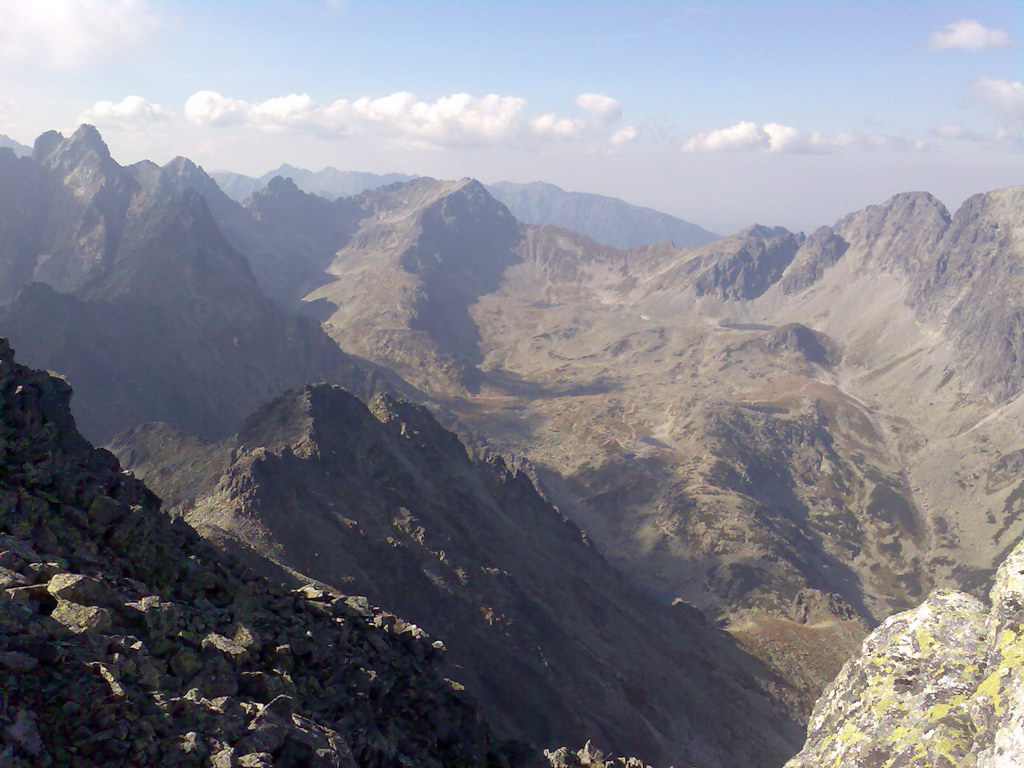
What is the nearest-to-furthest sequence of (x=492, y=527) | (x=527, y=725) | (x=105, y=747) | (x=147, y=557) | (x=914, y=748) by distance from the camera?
1. (x=105, y=747)
2. (x=914, y=748)
3. (x=147, y=557)
4. (x=527, y=725)
5. (x=492, y=527)

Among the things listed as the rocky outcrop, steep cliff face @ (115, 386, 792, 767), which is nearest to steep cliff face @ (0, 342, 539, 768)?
the rocky outcrop

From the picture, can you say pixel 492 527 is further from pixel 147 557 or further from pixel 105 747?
pixel 105 747

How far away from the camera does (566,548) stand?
132750 mm

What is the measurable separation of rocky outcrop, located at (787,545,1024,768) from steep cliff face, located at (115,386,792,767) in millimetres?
54048

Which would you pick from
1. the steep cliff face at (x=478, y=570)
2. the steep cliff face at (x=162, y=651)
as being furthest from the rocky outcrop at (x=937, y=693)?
the steep cliff face at (x=478, y=570)

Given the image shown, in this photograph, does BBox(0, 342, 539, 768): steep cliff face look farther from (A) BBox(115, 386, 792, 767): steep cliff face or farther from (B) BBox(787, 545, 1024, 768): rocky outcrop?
(A) BBox(115, 386, 792, 767): steep cliff face

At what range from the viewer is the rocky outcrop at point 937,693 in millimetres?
20078

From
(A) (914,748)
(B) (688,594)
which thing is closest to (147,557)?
(A) (914,748)

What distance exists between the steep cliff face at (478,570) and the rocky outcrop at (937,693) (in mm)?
54048

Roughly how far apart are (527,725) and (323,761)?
199 ft

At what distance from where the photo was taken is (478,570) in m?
100

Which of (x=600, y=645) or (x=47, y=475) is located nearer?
(x=47, y=475)

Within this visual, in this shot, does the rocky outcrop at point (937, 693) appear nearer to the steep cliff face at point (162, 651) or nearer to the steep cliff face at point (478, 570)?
the steep cliff face at point (162, 651)

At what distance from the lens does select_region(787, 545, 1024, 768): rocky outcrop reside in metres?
20.1
